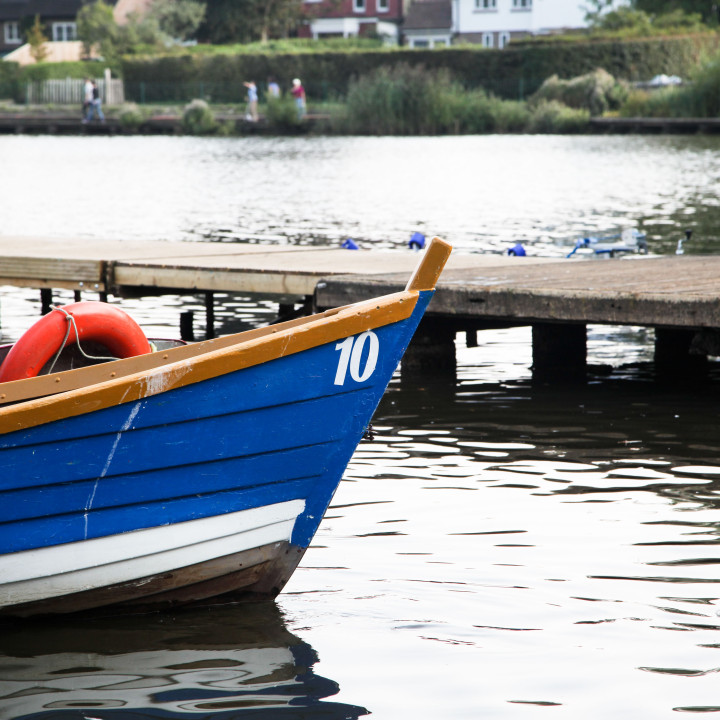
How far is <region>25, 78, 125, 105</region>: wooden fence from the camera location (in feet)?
233

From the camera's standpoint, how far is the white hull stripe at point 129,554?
5566 mm

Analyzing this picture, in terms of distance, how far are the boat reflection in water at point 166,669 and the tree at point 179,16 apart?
78.5 meters

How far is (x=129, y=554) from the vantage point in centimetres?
562

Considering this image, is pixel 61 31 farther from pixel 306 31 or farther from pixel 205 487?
pixel 205 487

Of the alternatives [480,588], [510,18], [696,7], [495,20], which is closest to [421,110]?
[696,7]

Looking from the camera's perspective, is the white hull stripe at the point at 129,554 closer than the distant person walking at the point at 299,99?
Yes

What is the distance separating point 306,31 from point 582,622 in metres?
93.2

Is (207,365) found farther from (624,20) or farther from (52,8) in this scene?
(52,8)

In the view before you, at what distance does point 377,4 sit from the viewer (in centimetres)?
9575

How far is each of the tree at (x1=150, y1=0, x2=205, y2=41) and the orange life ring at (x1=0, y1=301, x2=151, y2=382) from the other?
77.8m

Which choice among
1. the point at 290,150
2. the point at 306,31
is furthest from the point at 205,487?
the point at 306,31

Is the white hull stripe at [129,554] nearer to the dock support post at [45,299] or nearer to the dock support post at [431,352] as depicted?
the dock support post at [431,352]

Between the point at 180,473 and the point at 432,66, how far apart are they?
62.6m

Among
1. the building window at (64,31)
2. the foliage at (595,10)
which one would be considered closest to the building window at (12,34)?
the building window at (64,31)
